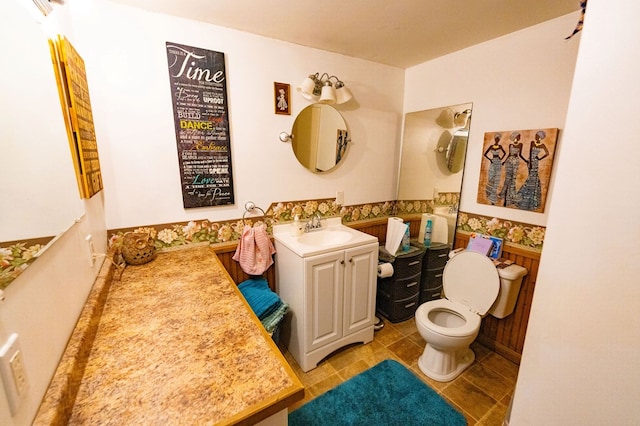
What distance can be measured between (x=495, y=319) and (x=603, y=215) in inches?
64.5

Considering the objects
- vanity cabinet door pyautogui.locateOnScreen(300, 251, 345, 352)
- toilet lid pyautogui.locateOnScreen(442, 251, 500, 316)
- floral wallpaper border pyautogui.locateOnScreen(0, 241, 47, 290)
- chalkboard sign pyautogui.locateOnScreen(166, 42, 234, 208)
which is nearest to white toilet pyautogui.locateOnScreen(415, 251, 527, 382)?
toilet lid pyautogui.locateOnScreen(442, 251, 500, 316)

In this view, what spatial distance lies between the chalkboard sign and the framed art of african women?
193 centimetres

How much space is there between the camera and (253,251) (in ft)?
6.25

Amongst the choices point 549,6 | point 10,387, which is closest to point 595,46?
point 549,6

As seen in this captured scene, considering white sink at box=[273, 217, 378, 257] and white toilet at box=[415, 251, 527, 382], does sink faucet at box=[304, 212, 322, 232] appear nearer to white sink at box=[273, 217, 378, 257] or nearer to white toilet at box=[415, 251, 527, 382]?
white sink at box=[273, 217, 378, 257]

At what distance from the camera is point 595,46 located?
2.36 ft

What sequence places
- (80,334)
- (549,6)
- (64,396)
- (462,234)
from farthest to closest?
1. (462,234)
2. (549,6)
3. (80,334)
4. (64,396)

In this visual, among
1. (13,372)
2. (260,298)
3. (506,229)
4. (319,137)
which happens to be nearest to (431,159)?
(506,229)

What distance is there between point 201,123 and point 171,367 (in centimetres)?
144

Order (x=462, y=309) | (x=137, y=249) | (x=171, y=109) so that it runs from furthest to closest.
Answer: (x=462, y=309) → (x=171, y=109) → (x=137, y=249)

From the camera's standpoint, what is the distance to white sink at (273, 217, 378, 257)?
5.74 ft

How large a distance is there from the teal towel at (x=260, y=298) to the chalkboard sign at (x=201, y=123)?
0.65 metres

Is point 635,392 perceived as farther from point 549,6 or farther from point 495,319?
point 549,6

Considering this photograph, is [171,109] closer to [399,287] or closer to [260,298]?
[260,298]
